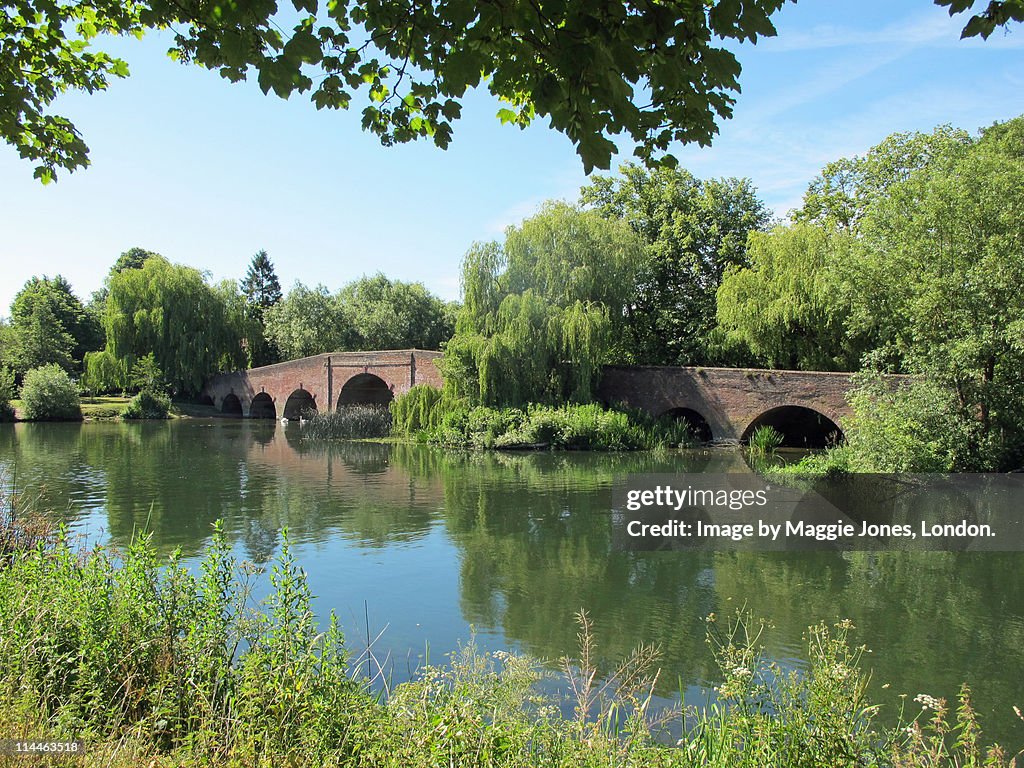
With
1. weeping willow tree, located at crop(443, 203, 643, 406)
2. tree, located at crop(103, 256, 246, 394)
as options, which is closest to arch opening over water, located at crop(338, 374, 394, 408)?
tree, located at crop(103, 256, 246, 394)

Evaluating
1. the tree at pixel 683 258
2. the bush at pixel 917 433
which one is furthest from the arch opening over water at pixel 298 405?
the bush at pixel 917 433

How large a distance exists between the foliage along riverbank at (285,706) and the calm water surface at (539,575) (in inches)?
49.0

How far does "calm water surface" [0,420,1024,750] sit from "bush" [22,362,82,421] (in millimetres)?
18160

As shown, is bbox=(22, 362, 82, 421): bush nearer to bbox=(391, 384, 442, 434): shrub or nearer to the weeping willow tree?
bbox=(391, 384, 442, 434): shrub

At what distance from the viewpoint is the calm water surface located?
592 centimetres

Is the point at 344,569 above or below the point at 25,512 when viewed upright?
below

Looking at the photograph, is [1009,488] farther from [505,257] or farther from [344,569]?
[505,257]

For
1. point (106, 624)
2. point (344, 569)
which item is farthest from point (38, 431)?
point (106, 624)

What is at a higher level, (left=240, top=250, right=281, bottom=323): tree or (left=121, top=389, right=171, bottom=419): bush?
(left=240, top=250, right=281, bottom=323): tree

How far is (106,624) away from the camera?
3977mm

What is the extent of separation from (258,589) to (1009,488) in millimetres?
12450

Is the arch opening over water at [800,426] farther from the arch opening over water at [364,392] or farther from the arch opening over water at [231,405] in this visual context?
the arch opening over water at [231,405]

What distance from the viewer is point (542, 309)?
2161 cm

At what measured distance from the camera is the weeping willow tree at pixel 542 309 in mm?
21500
